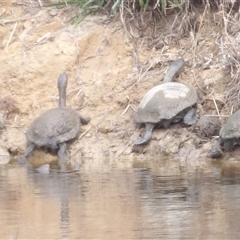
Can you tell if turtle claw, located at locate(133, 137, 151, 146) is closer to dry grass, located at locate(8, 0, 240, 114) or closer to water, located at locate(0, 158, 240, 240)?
water, located at locate(0, 158, 240, 240)

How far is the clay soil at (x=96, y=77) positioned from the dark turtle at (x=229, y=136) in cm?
17

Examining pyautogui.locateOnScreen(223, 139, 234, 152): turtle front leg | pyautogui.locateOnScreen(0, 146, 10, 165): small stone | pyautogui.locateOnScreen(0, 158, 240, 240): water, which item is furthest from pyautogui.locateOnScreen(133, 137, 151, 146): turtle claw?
pyautogui.locateOnScreen(0, 146, 10, 165): small stone

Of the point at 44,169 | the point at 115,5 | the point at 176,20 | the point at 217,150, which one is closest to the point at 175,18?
the point at 176,20

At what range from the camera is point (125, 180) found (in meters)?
7.41

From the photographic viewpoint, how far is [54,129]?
924cm

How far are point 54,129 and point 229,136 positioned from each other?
1.95 m

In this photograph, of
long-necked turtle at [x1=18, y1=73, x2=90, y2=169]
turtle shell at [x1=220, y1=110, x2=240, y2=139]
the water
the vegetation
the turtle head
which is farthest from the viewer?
the vegetation

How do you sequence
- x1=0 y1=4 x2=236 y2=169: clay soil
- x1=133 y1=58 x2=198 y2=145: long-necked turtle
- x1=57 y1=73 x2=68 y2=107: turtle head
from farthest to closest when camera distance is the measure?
1. x1=57 y1=73 x2=68 y2=107: turtle head
2. x1=0 y1=4 x2=236 y2=169: clay soil
3. x1=133 y1=58 x2=198 y2=145: long-necked turtle

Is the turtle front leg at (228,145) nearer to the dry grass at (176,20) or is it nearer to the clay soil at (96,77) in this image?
the clay soil at (96,77)

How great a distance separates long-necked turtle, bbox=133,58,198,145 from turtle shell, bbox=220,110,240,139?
629mm

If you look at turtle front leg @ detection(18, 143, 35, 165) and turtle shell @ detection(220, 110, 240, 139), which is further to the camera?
turtle front leg @ detection(18, 143, 35, 165)

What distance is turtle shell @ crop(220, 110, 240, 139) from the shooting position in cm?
823

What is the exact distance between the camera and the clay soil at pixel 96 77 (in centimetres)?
908

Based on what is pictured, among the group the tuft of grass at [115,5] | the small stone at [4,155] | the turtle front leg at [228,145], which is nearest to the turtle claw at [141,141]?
the turtle front leg at [228,145]
